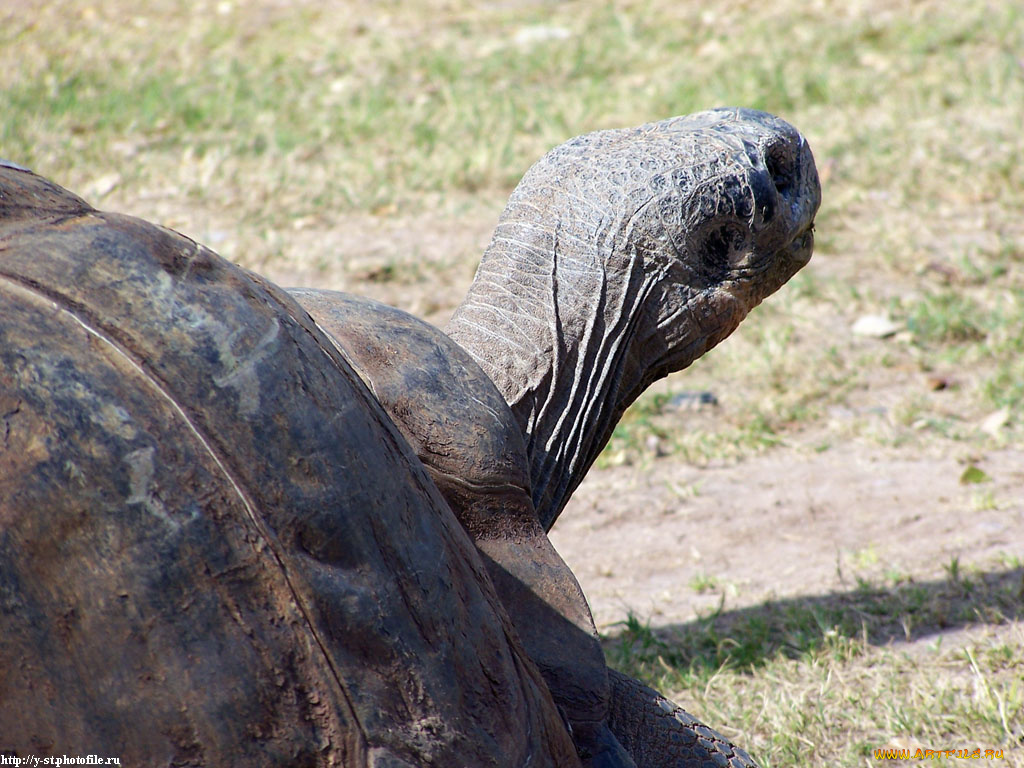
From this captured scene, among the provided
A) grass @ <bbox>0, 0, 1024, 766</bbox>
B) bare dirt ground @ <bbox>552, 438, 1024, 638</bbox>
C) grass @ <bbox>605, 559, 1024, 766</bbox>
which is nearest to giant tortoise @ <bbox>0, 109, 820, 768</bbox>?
grass @ <bbox>605, 559, 1024, 766</bbox>

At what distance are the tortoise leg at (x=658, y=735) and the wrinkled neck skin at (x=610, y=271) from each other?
31cm

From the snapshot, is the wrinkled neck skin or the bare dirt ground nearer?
the wrinkled neck skin

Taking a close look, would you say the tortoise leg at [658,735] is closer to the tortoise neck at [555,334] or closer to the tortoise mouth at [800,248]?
the tortoise neck at [555,334]

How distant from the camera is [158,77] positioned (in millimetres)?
5703

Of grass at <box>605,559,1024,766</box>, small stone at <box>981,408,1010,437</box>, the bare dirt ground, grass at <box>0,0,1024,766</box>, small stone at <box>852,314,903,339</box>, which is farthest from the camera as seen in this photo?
small stone at <box>852,314,903,339</box>

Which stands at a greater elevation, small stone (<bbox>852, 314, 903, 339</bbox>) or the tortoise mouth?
the tortoise mouth

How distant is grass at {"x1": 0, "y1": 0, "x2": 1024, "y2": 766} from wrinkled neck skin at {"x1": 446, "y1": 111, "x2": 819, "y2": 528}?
781mm

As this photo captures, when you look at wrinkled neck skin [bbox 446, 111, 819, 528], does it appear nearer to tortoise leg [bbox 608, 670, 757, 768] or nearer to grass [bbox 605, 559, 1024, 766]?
tortoise leg [bbox 608, 670, 757, 768]

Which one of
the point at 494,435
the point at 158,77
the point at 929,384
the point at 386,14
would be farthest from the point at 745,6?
the point at 494,435

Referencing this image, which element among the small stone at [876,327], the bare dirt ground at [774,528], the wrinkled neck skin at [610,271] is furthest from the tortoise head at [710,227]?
the small stone at [876,327]

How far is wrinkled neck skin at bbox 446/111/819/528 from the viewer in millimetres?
1676

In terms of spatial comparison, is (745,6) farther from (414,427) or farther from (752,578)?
(414,427)

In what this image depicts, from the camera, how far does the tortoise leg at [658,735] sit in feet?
5.45

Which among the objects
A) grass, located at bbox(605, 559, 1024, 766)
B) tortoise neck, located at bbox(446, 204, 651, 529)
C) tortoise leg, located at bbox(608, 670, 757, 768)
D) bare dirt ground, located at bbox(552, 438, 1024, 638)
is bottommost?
bare dirt ground, located at bbox(552, 438, 1024, 638)
